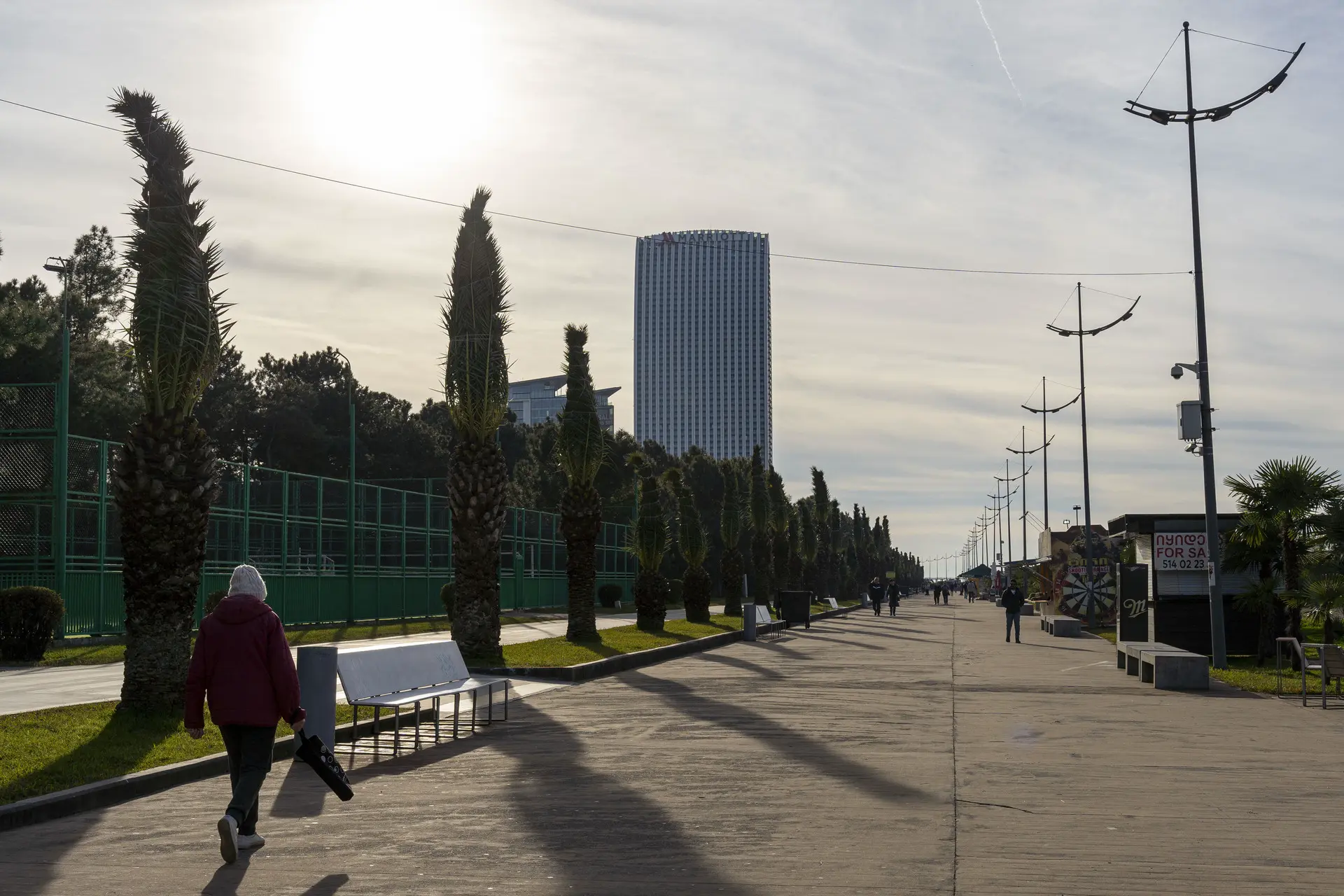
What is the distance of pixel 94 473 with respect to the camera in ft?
97.3

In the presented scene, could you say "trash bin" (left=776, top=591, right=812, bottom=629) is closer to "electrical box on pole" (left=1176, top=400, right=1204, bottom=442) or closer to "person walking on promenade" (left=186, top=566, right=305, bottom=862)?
"electrical box on pole" (left=1176, top=400, right=1204, bottom=442)

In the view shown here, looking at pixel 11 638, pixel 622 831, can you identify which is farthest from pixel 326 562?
pixel 622 831

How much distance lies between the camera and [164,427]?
14.3 m

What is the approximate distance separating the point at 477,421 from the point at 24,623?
8385 millimetres

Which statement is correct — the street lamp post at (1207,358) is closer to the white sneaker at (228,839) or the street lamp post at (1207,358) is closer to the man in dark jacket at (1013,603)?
the man in dark jacket at (1013,603)

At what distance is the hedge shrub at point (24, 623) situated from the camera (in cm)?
2352

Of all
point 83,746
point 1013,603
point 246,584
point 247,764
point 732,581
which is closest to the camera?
point 247,764

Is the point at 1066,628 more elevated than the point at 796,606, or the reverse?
the point at 796,606

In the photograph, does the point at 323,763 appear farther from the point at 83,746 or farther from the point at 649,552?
the point at 649,552

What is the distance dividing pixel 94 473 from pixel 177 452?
55.6ft

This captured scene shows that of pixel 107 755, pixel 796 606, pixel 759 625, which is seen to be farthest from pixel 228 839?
pixel 796 606

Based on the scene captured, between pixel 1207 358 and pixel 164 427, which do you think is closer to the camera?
pixel 164 427

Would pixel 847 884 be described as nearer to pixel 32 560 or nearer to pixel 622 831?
pixel 622 831

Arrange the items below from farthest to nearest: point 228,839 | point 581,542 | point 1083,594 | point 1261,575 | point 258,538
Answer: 1. point 1083,594
2. point 258,538
3. point 581,542
4. point 1261,575
5. point 228,839
